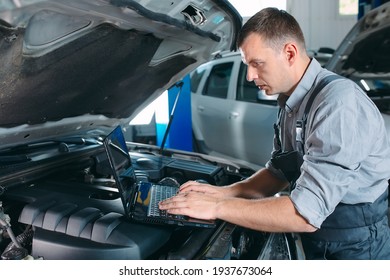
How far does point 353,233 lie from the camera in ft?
4.25

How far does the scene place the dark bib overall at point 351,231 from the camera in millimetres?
1274

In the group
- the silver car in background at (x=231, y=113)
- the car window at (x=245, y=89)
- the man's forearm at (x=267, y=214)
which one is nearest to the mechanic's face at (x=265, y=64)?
the man's forearm at (x=267, y=214)

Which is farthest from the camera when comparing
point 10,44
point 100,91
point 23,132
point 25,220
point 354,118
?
point 100,91

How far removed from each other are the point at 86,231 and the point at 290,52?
2.83 ft

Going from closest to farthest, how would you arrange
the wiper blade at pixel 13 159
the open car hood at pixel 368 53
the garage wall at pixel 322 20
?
the wiper blade at pixel 13 159
the open car hood at pixel 368 53
the garage wall at pixel 322 20

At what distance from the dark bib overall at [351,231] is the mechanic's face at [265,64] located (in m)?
0.12

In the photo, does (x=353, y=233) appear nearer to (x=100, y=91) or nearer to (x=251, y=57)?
(x=251, y=57)

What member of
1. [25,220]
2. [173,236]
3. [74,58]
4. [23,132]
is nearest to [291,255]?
[173,236]

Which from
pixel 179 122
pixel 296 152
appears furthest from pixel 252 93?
pixel 296 152

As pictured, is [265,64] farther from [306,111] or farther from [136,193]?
[136,193]

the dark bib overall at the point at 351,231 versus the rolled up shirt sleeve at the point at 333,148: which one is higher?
the rolled up shirt sleeve at the point at 333,148

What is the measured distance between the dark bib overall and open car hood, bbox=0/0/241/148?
1.76ft

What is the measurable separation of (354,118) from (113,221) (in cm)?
79

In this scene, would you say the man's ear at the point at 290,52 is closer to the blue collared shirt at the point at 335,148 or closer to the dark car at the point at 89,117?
the blue collared shirt at the point at 335,148
